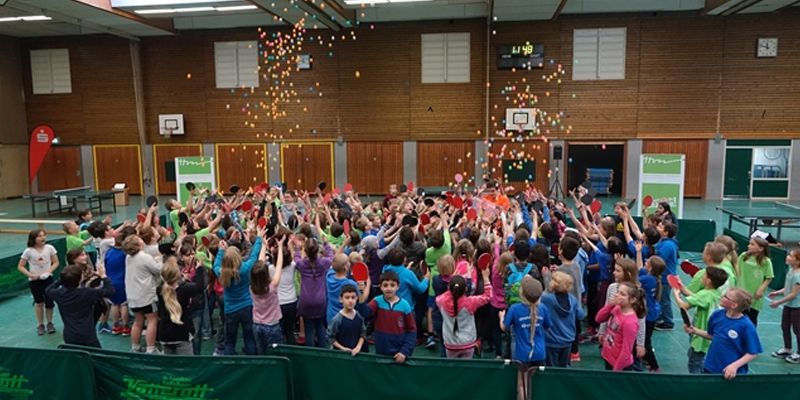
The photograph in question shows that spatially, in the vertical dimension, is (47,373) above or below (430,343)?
above

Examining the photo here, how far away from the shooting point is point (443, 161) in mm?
22500

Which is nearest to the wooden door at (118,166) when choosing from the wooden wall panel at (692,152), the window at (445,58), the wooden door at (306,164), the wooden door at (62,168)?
the wooden door at (62,168)

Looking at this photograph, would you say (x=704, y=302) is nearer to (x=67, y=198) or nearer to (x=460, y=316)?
(x=460, y=316)

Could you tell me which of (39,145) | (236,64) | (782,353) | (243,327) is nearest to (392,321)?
(243,327)

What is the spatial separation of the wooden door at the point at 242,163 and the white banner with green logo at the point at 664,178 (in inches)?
632

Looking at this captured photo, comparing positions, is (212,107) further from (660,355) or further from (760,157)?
(760,157)

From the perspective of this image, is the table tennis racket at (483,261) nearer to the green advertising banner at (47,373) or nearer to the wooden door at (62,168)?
the green advertising banner at (47,373)

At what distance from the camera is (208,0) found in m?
17.9

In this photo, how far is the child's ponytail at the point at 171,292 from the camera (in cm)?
514

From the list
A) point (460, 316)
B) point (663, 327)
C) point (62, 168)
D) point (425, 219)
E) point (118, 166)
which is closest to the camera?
point (460, 316)

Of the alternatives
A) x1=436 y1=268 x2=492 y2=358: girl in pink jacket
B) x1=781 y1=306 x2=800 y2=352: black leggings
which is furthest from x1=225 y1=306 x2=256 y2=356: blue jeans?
x1=781 y1=306 x2=800 y2=352: black leggings

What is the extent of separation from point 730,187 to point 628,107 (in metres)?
5.28

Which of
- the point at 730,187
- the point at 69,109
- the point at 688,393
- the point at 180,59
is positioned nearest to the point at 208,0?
the point at 180,59

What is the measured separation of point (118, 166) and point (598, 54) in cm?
2182
